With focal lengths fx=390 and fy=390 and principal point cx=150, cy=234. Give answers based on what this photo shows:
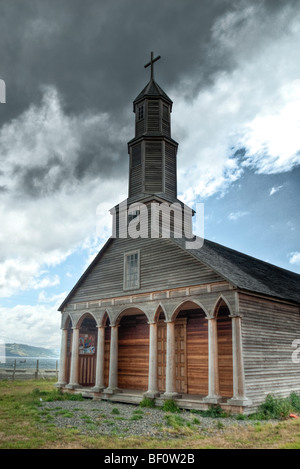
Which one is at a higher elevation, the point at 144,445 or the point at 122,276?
the point at 122,276

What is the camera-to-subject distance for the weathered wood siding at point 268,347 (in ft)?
45.7

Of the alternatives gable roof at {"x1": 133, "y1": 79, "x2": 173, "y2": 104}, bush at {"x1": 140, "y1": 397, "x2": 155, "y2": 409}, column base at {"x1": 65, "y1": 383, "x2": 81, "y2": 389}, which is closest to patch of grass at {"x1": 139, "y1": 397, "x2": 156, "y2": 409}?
bush at {"x1": 140, "y1": 397, "x2": 155, "y2": 409}

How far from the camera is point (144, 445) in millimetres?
8336

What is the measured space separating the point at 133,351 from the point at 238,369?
802cm

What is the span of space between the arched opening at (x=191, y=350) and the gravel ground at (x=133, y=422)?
2.89 m

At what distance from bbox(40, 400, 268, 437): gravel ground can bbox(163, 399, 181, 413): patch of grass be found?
0.20 m

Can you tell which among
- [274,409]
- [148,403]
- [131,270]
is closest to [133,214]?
[131,270]

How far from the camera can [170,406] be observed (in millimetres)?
14477

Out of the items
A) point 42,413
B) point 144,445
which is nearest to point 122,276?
point 42,413

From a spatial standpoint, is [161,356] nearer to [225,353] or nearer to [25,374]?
[225,353]

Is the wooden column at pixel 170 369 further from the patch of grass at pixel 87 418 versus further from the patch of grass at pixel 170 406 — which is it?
the patch of grass at pixel 87 418

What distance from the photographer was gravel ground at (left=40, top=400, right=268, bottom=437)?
396 inches
